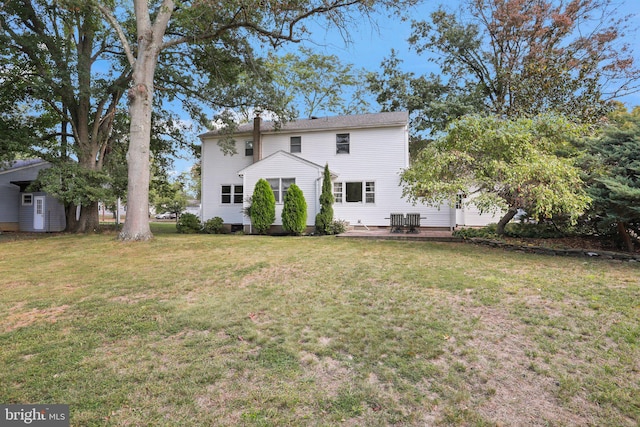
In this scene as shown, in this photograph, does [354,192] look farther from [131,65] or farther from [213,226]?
[131,65]

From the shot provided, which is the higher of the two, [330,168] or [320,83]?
[320,83]

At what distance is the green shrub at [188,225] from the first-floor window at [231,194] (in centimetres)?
191

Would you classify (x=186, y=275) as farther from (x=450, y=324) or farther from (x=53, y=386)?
(x=450, y=324)

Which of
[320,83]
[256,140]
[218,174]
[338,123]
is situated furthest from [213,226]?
[320,83]

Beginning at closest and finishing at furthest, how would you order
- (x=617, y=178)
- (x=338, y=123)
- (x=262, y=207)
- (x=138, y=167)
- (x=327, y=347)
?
(x=327, y=347) → (x=617, y=178) → (x=138, y=167) → (x=262, y=207) → (x=338, y=123)

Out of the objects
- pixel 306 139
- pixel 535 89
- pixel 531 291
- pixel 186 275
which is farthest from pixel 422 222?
pixel 186 275

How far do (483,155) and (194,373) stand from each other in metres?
9.33

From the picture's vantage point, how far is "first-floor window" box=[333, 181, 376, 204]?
51.7ft

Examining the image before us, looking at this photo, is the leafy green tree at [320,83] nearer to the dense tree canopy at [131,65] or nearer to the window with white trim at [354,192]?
the dense tree canopy at [131,65]

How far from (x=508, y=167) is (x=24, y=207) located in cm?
2499

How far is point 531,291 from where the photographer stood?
15.3 feet

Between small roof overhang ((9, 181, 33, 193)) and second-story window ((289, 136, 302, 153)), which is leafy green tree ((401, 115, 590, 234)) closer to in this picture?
second-story window ((289, 136, 302, 153))

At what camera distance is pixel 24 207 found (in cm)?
1873

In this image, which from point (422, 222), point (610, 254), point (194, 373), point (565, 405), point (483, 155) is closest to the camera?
point (565, 405)
